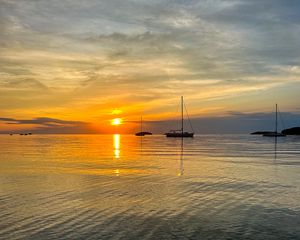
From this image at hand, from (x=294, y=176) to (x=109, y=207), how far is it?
21996 mm

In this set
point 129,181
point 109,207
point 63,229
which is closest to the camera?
point 63,229

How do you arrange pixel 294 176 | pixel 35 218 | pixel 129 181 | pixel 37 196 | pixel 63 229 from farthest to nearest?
pixel 294 176
pixel 129 181
pixel 37 196
pixel 35 218
pixel 63 229

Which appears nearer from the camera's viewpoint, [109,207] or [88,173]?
[109,207]

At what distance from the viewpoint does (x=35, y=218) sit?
18.5 metres

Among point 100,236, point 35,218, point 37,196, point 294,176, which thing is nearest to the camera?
point 100,236

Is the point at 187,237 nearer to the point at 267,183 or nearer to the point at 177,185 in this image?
the point at 177,185

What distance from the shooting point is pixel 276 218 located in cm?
1894

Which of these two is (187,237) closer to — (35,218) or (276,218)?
(276,218)

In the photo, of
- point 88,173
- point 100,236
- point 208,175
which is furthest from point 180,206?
point 88,173

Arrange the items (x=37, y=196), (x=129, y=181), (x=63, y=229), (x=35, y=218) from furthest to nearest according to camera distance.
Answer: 1. (x=129, y=181)
2. (x=37, y=196)
3. (x=35, y=218)
4. (x=63, y=229)

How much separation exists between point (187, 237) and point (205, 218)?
139 inches

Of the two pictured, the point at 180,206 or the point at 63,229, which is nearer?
the point at 63,229

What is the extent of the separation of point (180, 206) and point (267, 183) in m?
12.7

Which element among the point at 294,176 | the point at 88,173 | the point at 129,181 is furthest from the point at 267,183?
the point at 88,173
